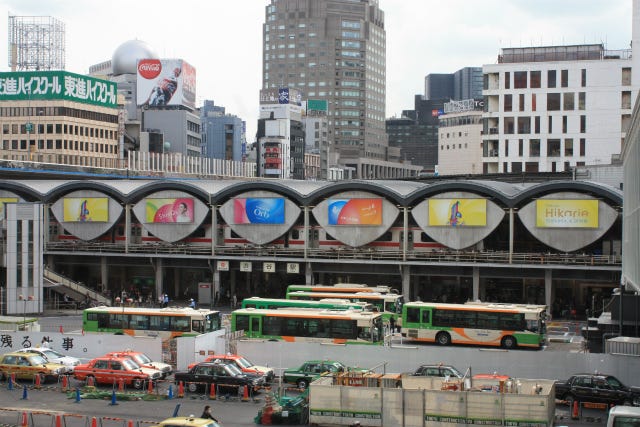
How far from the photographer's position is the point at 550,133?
101 m

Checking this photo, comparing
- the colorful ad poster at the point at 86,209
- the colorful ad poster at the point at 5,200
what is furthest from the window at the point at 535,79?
the colorful ad poster at the point at 5,200

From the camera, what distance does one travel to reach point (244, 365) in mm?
37594

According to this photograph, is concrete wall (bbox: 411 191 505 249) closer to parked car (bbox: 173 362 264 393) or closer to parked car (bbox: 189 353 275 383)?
parked car (bbox: 189 353 275 383)

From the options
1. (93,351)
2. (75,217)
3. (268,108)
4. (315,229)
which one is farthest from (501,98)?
(268,108)

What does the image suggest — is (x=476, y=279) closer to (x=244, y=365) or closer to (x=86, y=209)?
(x=244, y=365)

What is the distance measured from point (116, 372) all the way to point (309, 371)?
303 inches

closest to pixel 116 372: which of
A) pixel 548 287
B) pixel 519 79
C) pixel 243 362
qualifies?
pixel 243 362

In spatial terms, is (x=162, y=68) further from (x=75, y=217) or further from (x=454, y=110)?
(x=75, y=217)

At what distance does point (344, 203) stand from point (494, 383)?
118ft

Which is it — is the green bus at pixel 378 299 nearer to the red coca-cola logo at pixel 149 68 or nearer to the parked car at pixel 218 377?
the parked car at pixel 218 377

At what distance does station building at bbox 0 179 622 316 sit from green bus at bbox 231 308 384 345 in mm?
19533

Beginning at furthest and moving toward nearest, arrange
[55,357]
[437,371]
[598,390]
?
1. [55,357]
2. [437,371]
3. [598,390]

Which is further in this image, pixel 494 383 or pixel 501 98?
pixel 501 98

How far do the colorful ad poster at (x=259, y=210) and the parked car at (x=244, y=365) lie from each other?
3151 centimetres
